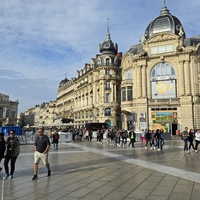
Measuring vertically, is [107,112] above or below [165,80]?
below

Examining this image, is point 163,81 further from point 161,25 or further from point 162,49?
point 161,25

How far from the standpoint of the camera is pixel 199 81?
3928cm

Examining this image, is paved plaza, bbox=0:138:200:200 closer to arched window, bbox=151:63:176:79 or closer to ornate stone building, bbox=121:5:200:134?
ornate stone building, bbox=121:5:200:134

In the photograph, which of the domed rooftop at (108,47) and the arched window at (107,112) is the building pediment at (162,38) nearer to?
the domed rooftop at (108,47)

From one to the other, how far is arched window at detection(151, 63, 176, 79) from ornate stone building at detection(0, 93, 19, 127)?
81.1 m

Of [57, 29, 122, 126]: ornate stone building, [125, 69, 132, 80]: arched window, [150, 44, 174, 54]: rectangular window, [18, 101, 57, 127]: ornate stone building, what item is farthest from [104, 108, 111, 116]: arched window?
[18, 101, 57, 127]: ornate stone building

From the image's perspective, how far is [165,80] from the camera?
41.0m

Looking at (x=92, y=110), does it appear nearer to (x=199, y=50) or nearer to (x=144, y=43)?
(x=144, y=43)

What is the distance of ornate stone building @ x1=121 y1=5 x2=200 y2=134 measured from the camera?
3922cm

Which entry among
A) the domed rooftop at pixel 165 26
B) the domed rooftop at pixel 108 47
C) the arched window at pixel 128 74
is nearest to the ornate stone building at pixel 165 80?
the domed rooftop at pixel 165 26

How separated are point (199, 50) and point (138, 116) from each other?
16206 mm

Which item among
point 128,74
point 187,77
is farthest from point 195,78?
point 128,74

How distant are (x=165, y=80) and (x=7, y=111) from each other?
84830 millimetres

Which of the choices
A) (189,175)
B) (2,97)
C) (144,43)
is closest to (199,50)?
(144,43)
